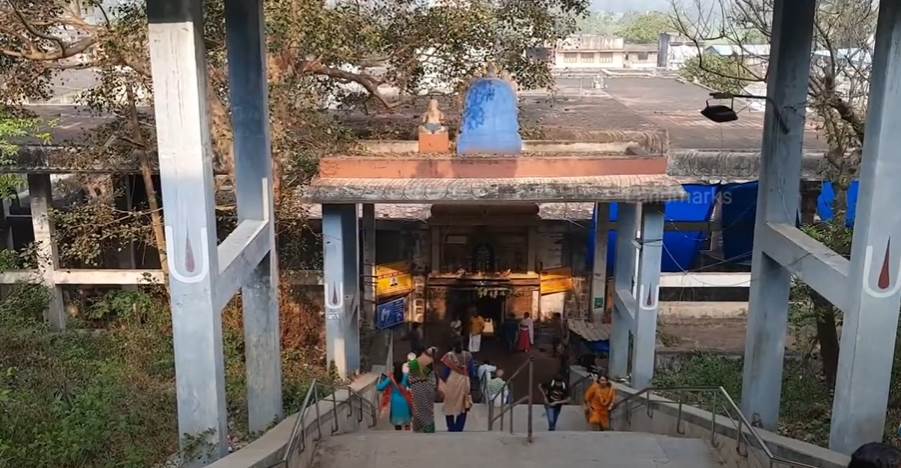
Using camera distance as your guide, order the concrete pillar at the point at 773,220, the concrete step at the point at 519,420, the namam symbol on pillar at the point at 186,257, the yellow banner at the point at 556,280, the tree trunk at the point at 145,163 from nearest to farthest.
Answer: the namam symbol on pillar at the point at 186,257
the concrete pillar at the point at 773,220
the concrete step at the point at 519,420
the tree trunk at the point at 145,163
the yellow banner at the point at 556,280

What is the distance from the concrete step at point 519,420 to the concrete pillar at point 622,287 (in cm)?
124

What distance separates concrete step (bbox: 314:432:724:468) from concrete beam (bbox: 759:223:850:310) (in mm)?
1912

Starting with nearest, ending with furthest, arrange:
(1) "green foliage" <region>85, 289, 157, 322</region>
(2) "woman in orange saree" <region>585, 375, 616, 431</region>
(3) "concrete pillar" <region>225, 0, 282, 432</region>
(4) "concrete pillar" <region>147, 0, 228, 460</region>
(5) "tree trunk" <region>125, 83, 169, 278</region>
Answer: (4) "concrete pillar" <region>147, 0, 228, 460</region>, (3) "concrete pillar" <region>225, 0, 282, 432</region>, (2) "woman in orange saree" <region>585, 375, 616, 431</region>, (5) "tree trunk" <region>125, 83, 169, 278</region>, (1) "green foliage" <region>85, 289, 157, 322</region>

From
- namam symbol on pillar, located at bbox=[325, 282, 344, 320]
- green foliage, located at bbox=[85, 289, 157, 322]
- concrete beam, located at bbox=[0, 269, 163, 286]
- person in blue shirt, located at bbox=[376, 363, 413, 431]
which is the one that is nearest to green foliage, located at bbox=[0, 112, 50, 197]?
green foliage, located at bbox=[85, 289, 157, 322]

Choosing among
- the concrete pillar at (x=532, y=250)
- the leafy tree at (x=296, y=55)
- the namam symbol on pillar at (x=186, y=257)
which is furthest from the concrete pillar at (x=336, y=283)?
the concrete pillar at (x=532, y=250)


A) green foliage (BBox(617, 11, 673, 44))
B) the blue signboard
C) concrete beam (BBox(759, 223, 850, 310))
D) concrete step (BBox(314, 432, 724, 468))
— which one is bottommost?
the blue signboard

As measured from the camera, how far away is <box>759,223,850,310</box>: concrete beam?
22.3 ft

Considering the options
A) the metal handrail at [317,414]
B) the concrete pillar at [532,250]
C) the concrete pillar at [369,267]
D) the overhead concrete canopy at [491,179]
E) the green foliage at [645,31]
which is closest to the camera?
the metal handrail at [317,414]

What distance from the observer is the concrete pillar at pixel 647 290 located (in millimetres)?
11109

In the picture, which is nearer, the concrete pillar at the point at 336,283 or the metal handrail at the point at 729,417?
the metal handrail at the point at 729,417

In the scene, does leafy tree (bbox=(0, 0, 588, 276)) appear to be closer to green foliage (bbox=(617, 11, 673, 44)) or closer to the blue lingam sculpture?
the blue lingam sculpture

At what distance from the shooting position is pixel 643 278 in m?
11.1

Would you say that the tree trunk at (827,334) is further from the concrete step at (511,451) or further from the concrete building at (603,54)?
the concrete building at (603,54)

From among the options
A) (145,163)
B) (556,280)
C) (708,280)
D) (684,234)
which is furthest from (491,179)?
(684,234)
